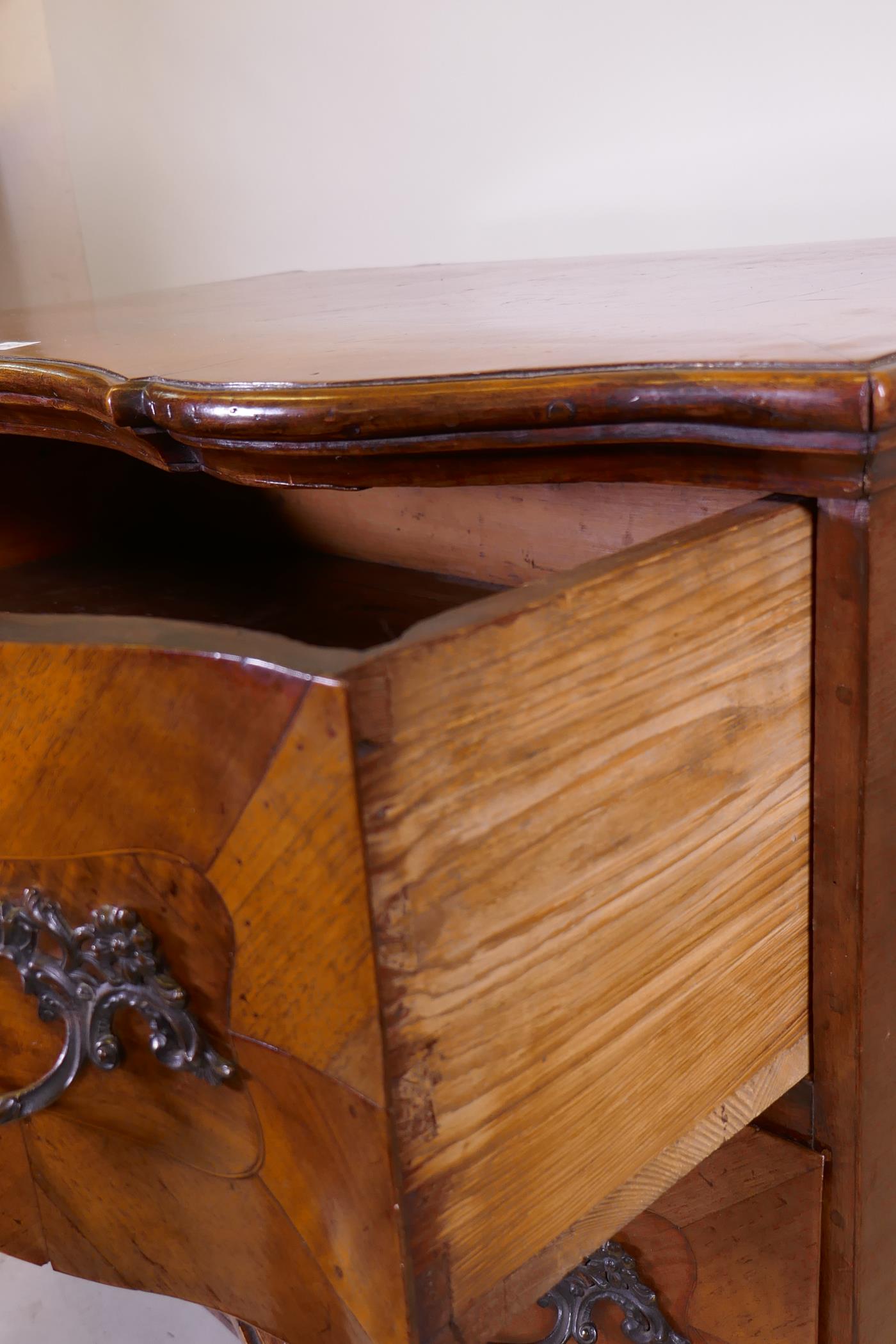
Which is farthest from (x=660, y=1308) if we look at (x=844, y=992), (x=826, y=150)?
(x=826, y=150)

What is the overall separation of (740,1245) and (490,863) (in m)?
0.37

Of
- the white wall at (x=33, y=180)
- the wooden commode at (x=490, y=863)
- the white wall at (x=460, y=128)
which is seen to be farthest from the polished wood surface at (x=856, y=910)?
the white wall at (x=33, y=180)

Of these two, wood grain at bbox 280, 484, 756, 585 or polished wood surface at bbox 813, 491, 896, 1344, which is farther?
wood grain at bbox 280, 484, 756, 585

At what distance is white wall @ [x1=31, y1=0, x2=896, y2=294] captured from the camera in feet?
3.82

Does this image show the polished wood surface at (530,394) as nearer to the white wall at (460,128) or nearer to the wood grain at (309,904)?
the wood grain at (309,904)

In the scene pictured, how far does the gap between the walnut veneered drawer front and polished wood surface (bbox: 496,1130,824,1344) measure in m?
0.13

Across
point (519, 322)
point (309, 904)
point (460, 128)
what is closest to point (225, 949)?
point (309, 904)

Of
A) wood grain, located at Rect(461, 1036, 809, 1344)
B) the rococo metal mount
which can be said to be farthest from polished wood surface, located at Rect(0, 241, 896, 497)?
the rococo metal mount

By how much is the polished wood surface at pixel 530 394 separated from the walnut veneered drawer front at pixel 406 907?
39 millimetres

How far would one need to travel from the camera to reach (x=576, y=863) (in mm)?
389

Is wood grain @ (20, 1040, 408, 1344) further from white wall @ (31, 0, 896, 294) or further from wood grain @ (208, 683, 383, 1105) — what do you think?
white wall @ (31, 0, 896, 294)

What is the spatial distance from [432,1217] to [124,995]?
12 cm

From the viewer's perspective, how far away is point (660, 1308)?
0.67 metres

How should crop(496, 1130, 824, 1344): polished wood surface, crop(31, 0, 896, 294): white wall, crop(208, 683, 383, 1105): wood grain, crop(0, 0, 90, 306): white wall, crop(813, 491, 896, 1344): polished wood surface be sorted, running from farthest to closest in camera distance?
crop(0, 0, 90, 306): white wall
crop(31, 0, 896, 294): white wall
crop(496, 1130, 824, 1344): polished wood surface
crop(813, 491, 896, 1344): polished wood surface
crop(208, 683, 383, 1105): wood grain
